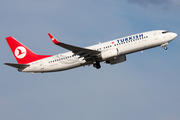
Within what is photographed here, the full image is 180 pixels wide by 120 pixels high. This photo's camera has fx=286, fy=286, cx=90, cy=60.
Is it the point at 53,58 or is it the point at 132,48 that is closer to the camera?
the point at 132,48

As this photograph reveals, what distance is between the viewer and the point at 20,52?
53375 millimetres

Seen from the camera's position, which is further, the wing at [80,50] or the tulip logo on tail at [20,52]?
the tulip logo on tail at [20,52]

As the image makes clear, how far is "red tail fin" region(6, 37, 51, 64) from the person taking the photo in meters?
52.2

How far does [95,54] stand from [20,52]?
1499 cm

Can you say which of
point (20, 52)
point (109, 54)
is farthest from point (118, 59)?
point (20, 52)

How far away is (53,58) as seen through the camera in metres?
50.1

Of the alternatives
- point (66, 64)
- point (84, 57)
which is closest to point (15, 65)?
point (66, 64)

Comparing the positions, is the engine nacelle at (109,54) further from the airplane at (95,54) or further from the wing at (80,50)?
the wing at (80,50)

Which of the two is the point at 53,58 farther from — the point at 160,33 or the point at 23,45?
the point at 160,33

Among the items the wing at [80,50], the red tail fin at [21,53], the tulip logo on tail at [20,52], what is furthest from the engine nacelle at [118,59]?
the tulip logo on tail at [20,52]

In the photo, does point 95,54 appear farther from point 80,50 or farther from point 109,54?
point 80,50

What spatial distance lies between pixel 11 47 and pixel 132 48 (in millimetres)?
22879

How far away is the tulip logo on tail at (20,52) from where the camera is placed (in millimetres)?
52969

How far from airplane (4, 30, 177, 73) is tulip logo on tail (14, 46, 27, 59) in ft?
1.02
